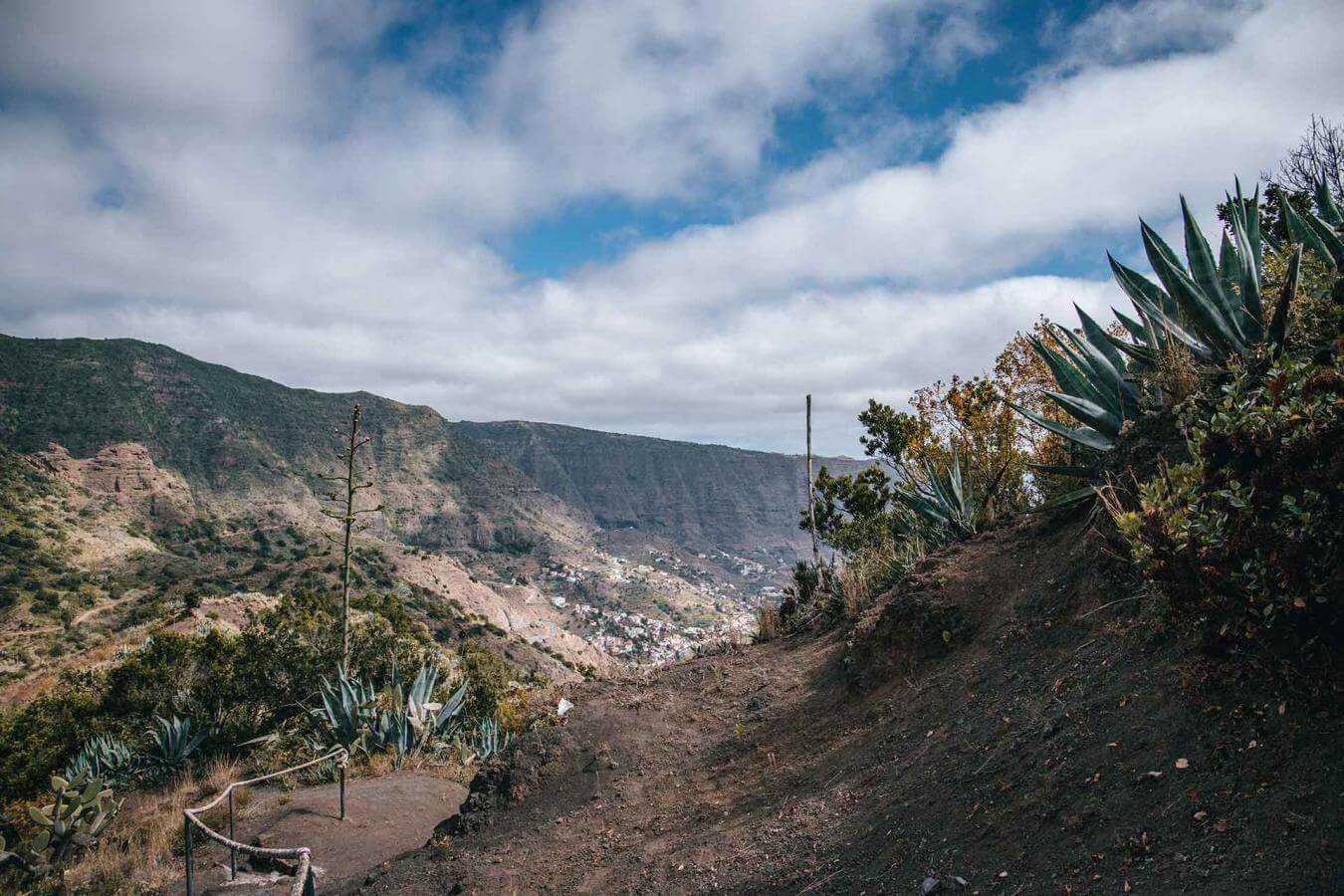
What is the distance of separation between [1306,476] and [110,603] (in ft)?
163

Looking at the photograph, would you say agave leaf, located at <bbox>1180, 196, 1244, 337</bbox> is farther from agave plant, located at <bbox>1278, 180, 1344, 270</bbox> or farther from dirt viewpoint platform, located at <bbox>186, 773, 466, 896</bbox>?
dirt viewpoint platform, located at <bbox>186, 773, 466, 896</bbox>

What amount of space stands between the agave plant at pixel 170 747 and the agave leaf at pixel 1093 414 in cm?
1555

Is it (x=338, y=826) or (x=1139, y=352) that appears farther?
(x=338, y=826)

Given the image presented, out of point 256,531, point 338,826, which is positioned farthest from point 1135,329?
point 256,531

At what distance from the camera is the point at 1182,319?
5996 millimetres

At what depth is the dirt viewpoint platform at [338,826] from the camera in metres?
7.64

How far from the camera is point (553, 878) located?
19.0 feet

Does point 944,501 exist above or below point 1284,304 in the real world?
below

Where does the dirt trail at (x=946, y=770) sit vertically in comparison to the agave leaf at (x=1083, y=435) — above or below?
below

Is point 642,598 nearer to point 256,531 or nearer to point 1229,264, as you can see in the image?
point 256,531

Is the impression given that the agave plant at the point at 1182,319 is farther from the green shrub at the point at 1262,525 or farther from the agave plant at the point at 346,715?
the agave plant at the point at 346,715

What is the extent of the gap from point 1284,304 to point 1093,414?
6.09 ft

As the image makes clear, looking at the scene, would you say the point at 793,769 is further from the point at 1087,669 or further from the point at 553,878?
the point at 1087,669

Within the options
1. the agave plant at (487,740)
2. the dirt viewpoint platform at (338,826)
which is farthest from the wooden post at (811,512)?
the agave plant at (487,740)
